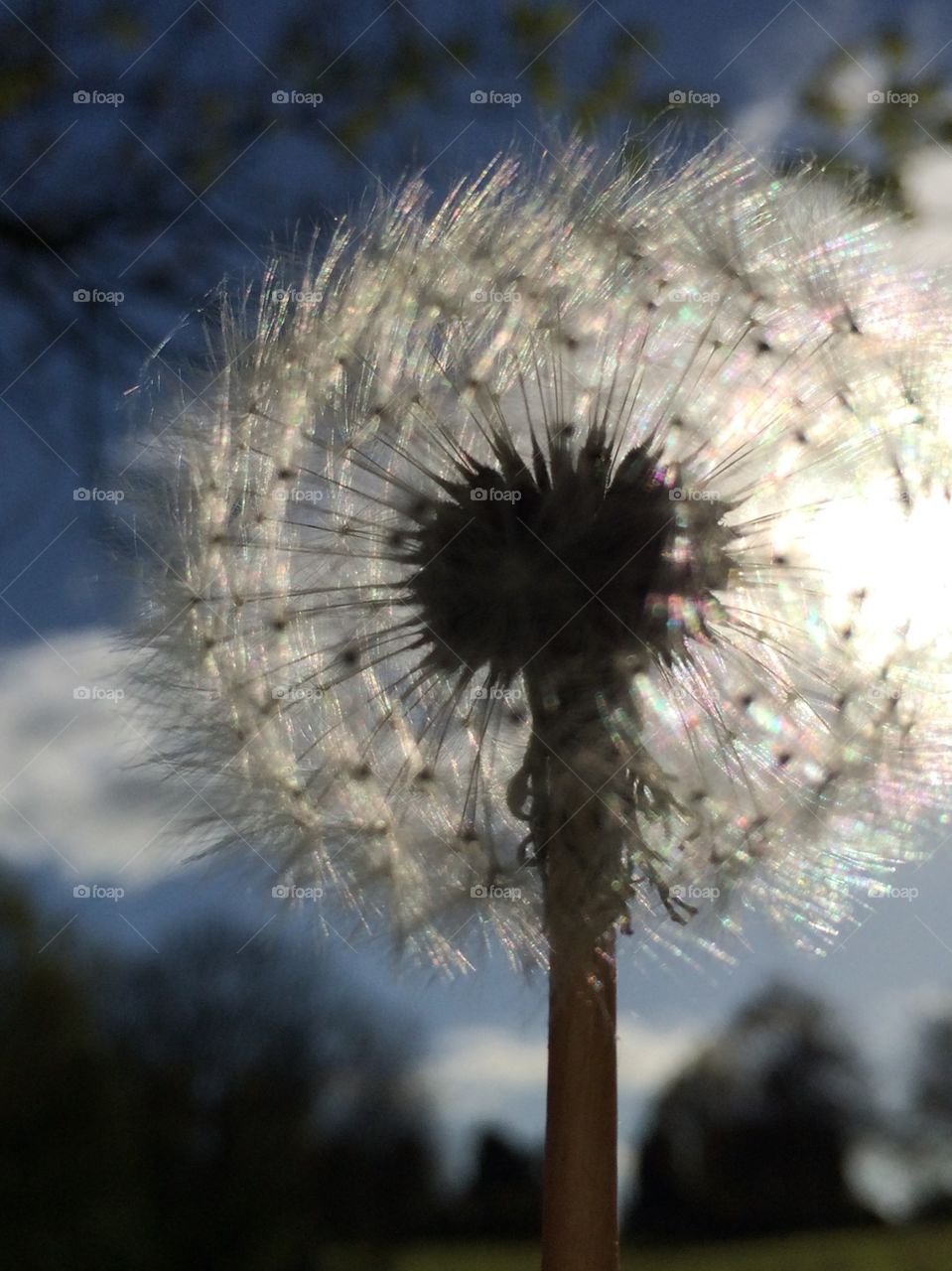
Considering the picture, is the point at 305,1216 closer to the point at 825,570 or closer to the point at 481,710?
the point at 481,710
